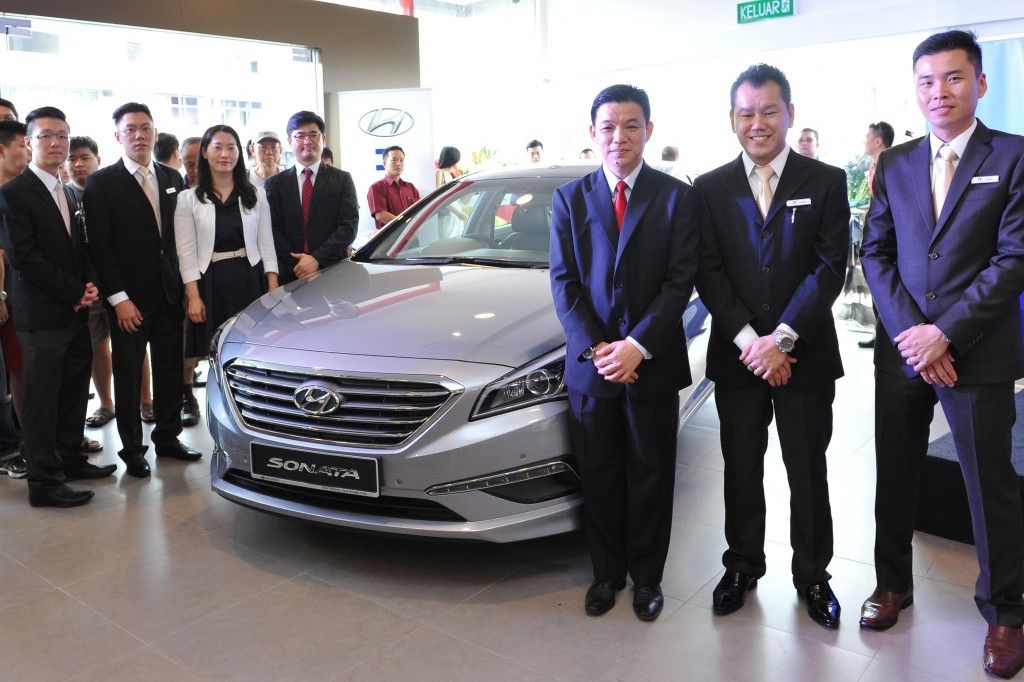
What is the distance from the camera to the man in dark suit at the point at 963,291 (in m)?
2.13

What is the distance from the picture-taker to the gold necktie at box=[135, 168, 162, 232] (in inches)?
147

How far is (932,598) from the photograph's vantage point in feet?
8.55

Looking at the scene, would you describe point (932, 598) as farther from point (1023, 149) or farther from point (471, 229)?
point (471, 229)

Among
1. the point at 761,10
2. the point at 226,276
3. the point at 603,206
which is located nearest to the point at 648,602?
the point at 603,206

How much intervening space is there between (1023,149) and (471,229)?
221 centimetres

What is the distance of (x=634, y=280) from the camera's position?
8.07ft

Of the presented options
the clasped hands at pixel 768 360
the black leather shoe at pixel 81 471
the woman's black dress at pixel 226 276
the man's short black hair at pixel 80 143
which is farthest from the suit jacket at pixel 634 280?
the man's short black hair at pixel 80 143

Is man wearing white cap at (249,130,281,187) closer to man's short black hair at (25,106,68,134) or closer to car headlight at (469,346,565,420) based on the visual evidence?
man's short black hair at (25,106,68,134)

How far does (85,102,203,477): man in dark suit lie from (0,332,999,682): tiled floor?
60cm

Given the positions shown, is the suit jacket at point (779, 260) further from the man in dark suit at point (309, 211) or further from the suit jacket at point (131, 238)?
the suit jacket at point (131, 238)

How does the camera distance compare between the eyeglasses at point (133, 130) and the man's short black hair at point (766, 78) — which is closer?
the man's short black hair at point (766, 78)

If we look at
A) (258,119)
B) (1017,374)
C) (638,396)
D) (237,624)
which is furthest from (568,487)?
(258,119)

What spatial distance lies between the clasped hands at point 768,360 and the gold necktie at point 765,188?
359 millimetres

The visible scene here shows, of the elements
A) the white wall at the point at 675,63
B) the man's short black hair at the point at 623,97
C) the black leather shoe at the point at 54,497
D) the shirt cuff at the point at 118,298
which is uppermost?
the white wall at the point at 675,63
